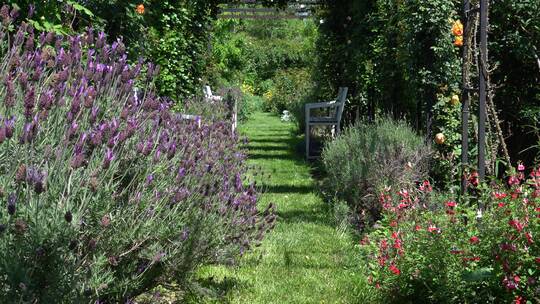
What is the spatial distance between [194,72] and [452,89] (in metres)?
5.18

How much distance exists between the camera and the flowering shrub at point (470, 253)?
9.02ft

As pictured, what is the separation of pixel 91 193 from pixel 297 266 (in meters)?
2.55

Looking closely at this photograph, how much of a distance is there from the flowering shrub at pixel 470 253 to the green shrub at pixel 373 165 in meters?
1.55

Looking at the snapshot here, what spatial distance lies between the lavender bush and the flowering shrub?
2.54 feet

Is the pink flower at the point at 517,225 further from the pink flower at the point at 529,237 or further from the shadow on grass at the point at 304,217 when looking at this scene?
the shadow on grass at the point at 304,217

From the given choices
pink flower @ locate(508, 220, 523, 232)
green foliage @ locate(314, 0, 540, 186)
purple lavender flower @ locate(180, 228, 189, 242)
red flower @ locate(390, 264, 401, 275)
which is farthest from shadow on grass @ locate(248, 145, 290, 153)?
pink flower @ locate(508, 220, 523, 232)

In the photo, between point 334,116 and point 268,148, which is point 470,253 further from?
point 268,148

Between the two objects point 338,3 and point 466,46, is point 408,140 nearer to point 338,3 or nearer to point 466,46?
point 466,46

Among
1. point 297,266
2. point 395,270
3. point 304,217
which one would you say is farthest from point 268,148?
point 395,270

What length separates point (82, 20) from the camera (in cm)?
523

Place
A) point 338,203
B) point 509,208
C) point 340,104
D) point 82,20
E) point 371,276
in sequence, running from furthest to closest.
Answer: point 340,104 < point 338,203 < point 82,20 < point 371,276 < point 509,208

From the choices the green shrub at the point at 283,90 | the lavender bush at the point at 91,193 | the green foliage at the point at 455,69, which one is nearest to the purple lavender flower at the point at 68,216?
the lavender bush at the point at 91,193

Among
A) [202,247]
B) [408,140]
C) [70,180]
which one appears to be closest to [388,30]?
[408,140]

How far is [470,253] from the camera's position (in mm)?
2967
